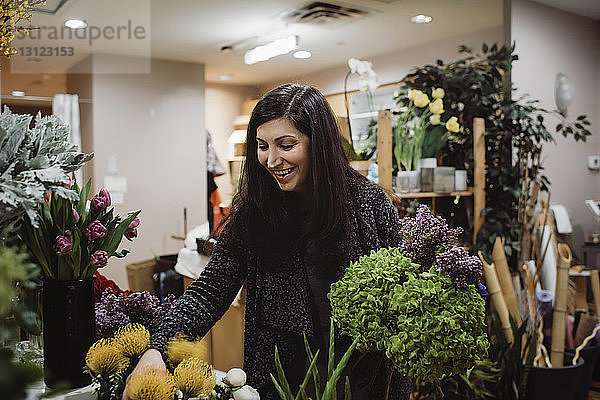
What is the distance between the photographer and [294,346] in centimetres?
116

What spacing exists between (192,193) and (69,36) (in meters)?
1.98

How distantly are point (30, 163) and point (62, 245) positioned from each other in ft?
0.39

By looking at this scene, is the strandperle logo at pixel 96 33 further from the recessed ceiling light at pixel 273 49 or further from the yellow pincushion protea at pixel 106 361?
the yellow pincushion protea at pixel 106 361

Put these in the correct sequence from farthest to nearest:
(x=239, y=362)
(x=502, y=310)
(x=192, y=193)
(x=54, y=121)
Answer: (x=192, y=193)
(x=239, y=362)
(x=502, y=310)
(x=54, y=121)

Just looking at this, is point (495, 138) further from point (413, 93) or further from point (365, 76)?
point (365, 76)

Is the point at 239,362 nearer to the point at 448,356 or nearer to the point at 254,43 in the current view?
the point at 448,356

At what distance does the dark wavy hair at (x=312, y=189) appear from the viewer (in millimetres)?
1076

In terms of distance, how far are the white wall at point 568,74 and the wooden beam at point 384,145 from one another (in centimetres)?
145

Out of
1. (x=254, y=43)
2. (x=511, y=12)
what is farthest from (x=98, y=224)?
(x=254, y=43)

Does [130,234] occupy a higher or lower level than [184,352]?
higher

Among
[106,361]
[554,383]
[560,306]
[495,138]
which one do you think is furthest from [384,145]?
[106,361]

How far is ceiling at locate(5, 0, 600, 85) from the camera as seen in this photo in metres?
3.85

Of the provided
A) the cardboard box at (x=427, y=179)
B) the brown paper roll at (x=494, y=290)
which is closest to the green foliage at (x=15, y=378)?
the brown paper roll at (x=494, y=290)

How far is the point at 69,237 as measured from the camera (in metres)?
0.77
